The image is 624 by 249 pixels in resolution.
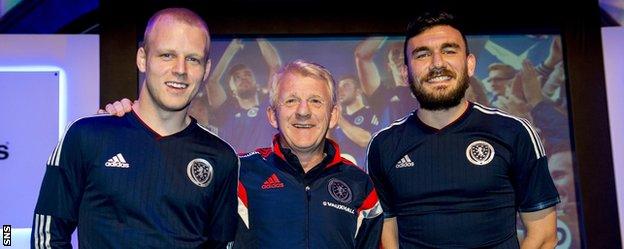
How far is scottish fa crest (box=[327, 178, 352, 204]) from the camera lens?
85.0 inches

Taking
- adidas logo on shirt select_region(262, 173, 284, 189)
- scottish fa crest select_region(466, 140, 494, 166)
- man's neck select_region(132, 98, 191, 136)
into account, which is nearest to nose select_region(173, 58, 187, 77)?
man's neck select_region(132, 98, 191, 136)

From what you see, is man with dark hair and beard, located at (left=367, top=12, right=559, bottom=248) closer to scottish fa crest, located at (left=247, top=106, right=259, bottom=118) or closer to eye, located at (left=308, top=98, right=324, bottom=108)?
eye, located at (left=308, top=98, right=324, bottom=108)

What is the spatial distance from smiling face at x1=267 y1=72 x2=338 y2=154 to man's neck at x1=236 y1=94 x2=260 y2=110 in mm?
→ 1380

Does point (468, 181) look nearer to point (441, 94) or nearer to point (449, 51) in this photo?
point (441, 94)

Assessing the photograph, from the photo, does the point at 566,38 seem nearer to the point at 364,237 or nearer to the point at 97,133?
the point at 364,237

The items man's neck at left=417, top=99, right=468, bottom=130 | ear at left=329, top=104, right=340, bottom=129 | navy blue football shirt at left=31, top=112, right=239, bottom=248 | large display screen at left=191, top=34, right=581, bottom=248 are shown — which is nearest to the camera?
navy blue football shirt at left=31, top=112, right=239, bottom=248

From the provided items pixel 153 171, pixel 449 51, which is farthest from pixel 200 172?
pixel 449 51

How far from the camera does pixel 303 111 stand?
6.89 ft

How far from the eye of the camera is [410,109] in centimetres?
361

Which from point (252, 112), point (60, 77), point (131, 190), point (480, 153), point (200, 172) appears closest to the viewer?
point (131, 190)

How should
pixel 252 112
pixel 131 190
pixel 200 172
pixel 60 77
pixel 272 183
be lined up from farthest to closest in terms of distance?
pixel 252 112
pixel 60 77
pixel 272 183
pixel 200 172
pixel 131 190

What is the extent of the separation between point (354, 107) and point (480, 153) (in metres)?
1.43

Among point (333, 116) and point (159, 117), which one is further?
point (333, 116)

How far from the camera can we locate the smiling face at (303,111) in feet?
6.96
